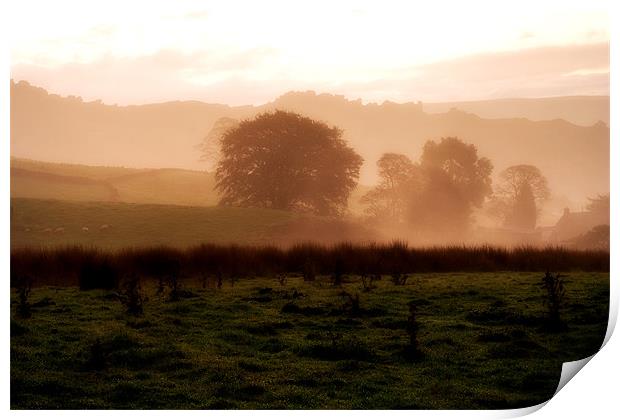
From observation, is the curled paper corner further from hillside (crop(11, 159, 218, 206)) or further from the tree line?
hillside (crop(11, 159, 218, 206))

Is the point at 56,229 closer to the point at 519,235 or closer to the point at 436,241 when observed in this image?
the point at 436,241

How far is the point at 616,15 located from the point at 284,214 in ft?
27.1

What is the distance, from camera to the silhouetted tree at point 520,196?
17625mm

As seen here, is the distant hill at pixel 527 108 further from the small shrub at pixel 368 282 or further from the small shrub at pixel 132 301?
the small shrub at pixel 132 301

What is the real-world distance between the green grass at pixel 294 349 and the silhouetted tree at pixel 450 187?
537 cm

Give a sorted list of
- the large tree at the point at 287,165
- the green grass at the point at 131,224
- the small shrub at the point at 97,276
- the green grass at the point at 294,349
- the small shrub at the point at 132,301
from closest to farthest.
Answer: the green grass at the point at 294,349, the small shrub at the point at 132,301, the small shrub at the point at 97,276, the green grass at the point at 131,224, the large tree at the point at 287,165

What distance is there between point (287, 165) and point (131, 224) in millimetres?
4391

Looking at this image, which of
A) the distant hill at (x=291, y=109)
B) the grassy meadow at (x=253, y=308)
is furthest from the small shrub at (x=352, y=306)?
the distant hill at (x=291, y=109)

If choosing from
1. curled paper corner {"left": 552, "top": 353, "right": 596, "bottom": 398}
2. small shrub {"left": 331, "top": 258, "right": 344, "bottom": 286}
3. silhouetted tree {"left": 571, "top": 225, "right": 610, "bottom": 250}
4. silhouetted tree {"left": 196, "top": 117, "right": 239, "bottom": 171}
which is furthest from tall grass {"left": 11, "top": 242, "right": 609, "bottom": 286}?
curled paper corner {"left": 552, "top": 353, "right": 596, "bottom": 398}

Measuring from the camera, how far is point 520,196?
1828 cm

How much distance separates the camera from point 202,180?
16.6 meters

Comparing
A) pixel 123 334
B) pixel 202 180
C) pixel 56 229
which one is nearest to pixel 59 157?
pixel 56 229

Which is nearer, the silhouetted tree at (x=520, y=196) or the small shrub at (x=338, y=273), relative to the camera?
Result: the small shrub at (x=338, y=273)

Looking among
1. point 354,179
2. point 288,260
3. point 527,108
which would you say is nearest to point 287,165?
point 354,179
